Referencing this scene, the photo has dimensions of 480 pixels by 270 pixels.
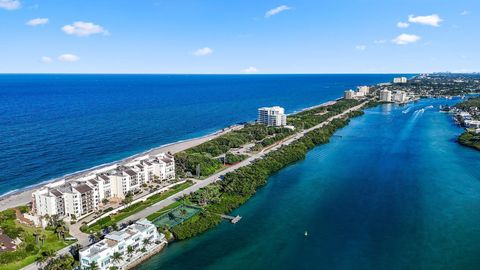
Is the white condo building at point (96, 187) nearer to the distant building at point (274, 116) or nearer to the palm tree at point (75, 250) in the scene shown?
the palm tree at point (75, 250)

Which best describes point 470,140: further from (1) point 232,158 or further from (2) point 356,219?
(1) point 232,158

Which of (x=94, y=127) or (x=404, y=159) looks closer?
(x=404, y=159)

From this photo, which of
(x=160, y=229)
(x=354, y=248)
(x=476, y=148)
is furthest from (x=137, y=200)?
(x=476, y=148)

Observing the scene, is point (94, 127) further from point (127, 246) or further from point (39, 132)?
point (127, 246)

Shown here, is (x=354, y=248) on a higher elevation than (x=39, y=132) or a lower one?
lower

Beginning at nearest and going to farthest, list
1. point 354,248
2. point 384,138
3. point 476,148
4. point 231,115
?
point 354,248 < point 476,148 < point 384,138 < point 231,115

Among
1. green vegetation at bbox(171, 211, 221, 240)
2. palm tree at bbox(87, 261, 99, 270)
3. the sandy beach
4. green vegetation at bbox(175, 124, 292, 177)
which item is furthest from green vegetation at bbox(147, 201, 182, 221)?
the sandy beach

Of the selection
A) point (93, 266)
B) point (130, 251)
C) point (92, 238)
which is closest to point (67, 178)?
point (92, 238)
